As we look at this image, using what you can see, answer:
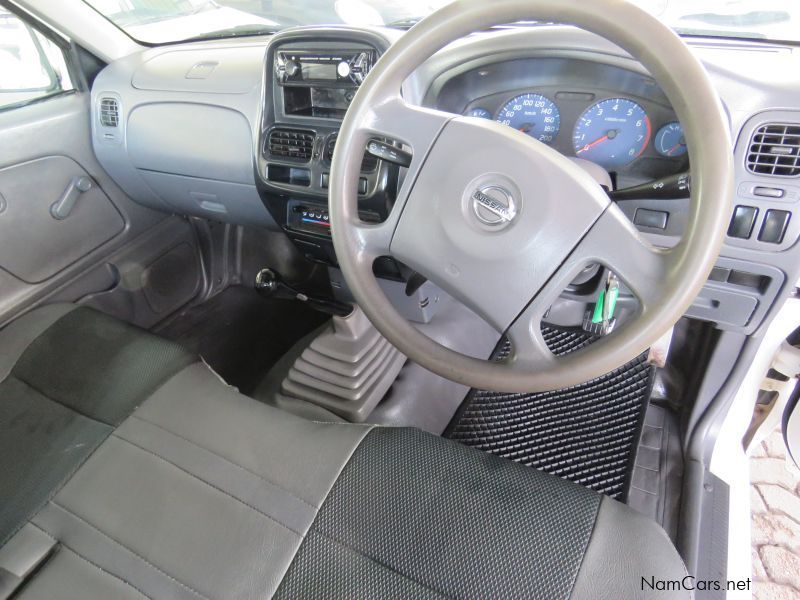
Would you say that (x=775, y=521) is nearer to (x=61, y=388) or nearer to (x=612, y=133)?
(x=612, y=133)

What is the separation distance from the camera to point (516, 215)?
740mm

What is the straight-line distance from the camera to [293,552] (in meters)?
0.69

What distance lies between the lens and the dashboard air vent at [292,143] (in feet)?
3.74

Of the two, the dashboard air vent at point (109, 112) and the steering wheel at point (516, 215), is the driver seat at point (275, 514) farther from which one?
the dashboard air vent at point (109, 112)

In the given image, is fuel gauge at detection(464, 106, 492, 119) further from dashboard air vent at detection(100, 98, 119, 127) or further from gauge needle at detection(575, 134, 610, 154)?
dashboard air vent at detection(100, 98, 119, 127)

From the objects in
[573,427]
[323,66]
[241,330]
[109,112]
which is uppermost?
[323,66]

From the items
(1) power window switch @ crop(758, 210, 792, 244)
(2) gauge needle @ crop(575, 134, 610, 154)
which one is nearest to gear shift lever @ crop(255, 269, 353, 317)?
(2) gauge needle @ crop(575, 134, 610, 154)

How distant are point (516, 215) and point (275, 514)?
52 cm

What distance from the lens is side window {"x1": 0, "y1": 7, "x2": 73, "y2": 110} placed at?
1.39 meters

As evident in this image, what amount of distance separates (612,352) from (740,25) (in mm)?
780

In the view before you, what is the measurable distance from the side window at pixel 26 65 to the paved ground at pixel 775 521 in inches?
84.7

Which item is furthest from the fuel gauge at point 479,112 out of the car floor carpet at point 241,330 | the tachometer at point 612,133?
the car floor carpet at point 241,330

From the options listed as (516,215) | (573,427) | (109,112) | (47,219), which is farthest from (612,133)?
(47,219)

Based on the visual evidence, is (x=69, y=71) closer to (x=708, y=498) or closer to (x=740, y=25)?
(x=740, y=25)
